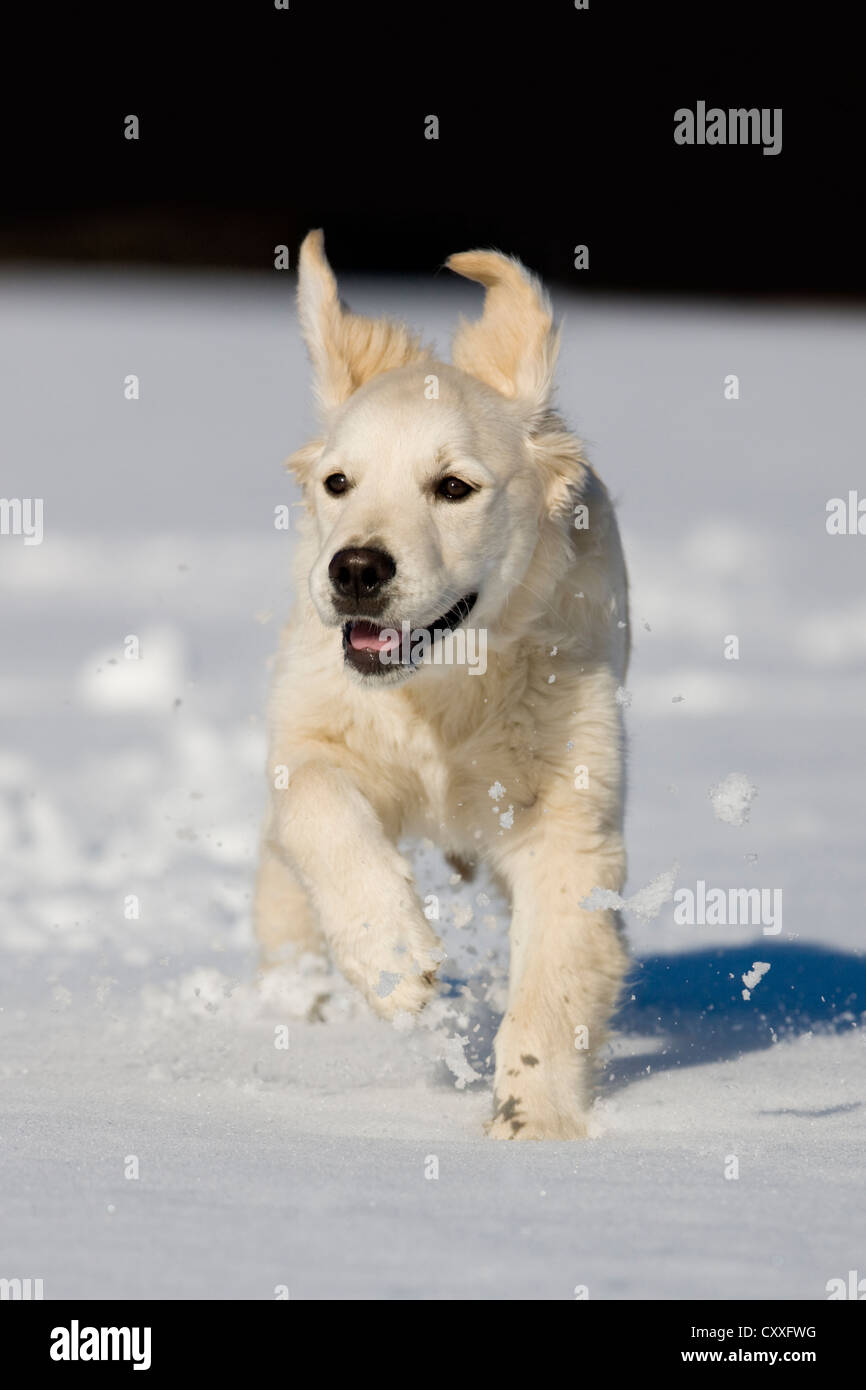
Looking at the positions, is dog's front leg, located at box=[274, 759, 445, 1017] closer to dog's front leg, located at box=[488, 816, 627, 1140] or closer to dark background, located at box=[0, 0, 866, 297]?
dog's front leg, located at box=[488, 816, 627, 1140]

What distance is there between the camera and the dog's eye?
326 cm

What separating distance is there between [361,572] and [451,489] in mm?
338

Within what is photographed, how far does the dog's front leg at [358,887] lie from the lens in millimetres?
2943

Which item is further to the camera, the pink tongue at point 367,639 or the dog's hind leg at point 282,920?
the dog's hind leg at point 282,920

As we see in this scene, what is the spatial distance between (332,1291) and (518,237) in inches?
375

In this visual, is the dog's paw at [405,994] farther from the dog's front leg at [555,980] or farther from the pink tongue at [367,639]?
the pink tongue at [367,639]

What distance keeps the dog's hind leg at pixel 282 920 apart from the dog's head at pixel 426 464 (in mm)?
1043

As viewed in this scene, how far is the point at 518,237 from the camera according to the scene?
10.9m

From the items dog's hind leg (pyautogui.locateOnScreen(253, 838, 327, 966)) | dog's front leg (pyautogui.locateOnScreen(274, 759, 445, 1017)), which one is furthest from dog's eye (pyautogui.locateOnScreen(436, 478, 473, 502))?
dog's hind leg (pyautogui.locateOnScreen(253, 838, 327, 966))

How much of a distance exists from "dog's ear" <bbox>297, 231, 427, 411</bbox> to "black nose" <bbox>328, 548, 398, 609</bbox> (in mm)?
736

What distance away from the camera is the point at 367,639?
10.5ft

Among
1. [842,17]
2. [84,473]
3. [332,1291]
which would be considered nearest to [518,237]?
[842,17]

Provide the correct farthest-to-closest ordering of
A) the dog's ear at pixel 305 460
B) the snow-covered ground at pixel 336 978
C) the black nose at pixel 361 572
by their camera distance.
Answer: the dog's ear at pixel 305 460 < the black nose at pixel 361 572 < the snow-covered ground at pixel 336 978

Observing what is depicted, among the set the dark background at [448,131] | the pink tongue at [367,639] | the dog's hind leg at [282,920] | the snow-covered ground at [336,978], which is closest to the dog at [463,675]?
the pink tongue at [367,639]
